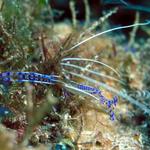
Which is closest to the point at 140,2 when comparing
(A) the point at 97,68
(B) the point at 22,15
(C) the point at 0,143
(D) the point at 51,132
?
(A) the point at 97,68

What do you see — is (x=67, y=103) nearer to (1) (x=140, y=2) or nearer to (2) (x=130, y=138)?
(2) (x=130, y=138)

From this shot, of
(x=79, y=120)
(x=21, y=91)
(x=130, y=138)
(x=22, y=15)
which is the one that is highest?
(x=22, y=15)

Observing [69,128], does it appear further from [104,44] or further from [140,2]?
[140,2]

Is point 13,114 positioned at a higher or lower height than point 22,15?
lower

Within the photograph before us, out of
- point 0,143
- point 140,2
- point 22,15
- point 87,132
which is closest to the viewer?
point 0,143

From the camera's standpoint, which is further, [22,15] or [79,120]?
[22,15]

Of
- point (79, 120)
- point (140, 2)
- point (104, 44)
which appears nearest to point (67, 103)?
point (79, 120)

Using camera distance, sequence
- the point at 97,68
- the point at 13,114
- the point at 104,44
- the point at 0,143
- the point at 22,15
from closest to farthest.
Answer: the point at 0,143
the point at 13,114
the point at 22,15
the point at 97,68
the point at 104,44

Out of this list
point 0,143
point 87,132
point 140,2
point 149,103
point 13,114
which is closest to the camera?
point 0,143

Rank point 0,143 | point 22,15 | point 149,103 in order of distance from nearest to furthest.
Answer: point 0,143, point 149,103, point 22,15
